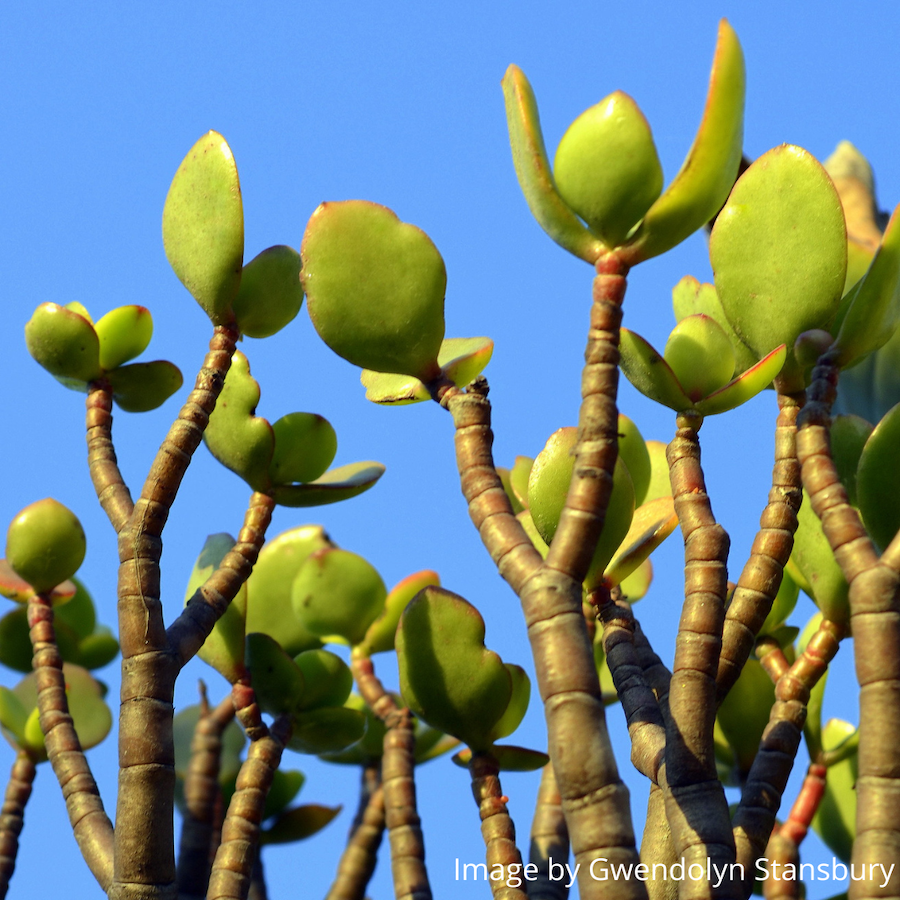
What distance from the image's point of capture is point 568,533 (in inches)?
33.8

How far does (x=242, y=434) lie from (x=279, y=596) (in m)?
0.42

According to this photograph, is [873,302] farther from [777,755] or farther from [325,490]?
[325,490]

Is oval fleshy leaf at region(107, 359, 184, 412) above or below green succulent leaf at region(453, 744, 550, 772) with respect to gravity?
A: above

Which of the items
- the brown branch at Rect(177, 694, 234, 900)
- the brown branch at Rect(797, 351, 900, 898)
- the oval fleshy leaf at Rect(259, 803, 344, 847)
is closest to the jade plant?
the brown branch at Rect(797, 351, 900, 898)

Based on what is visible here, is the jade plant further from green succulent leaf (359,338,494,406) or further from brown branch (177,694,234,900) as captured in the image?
brown branch (177,694,234,900)

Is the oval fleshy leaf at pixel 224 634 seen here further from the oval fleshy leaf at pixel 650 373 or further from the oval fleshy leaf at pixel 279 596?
the oval fleshy leaf at pixel 650 373

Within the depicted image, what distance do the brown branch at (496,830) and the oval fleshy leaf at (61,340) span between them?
611 mm

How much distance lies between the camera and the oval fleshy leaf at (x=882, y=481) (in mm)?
1034

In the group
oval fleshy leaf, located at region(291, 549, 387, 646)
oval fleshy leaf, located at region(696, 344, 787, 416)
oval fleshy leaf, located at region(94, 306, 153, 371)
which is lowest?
oval fleshy leaf, located at region(696, 344, 787, 416)

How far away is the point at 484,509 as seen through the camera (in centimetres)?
94

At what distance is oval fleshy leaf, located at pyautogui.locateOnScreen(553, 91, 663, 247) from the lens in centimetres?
94

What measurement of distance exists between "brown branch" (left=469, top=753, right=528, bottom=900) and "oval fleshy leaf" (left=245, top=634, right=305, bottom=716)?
0.82ft

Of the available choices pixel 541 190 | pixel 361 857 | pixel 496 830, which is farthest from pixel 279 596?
pixel 541 190

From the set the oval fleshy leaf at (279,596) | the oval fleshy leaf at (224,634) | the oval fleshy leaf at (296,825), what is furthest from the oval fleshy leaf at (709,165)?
the oval fleshy leaf at (296,825)
